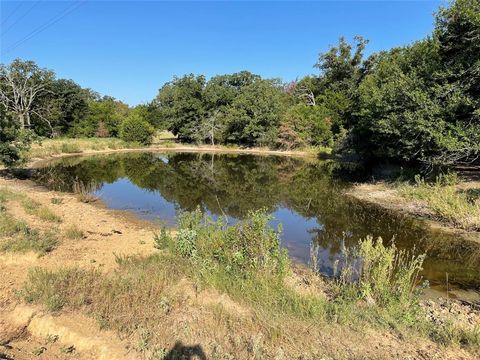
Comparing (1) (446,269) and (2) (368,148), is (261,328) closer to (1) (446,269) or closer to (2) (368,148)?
(1) (446,269)

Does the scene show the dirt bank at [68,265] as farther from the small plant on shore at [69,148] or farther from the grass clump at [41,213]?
the small plant on shore at [69,148]

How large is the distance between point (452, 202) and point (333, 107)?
34601 mm

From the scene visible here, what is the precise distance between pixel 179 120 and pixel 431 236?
42.6m

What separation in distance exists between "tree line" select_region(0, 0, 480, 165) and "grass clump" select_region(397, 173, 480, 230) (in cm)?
126

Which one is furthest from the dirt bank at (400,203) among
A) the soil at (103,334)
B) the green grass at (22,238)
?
the green grass at (22,238)

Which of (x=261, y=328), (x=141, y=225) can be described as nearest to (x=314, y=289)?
(x=261, y=328)

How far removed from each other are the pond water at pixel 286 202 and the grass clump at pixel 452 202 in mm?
893

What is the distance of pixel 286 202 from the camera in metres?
18.0

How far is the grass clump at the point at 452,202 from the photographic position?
12.0 metres

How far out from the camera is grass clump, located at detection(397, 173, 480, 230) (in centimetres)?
1203

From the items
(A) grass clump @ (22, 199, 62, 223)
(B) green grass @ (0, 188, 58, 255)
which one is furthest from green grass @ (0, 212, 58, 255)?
(A) grass clump @ (22, 199, 62, 223)

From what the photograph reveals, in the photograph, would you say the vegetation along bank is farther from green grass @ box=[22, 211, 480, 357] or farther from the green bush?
the green bush

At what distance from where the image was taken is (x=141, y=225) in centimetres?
1262

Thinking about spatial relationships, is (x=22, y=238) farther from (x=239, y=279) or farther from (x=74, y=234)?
(x=239, y=279)
